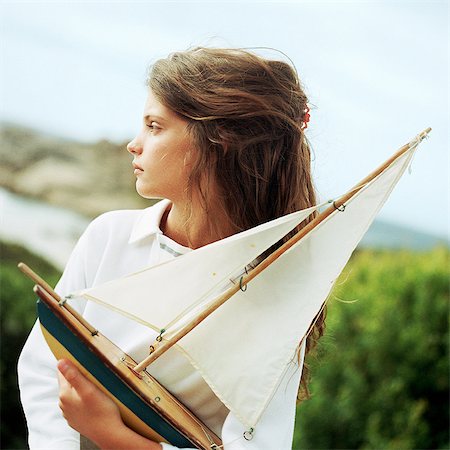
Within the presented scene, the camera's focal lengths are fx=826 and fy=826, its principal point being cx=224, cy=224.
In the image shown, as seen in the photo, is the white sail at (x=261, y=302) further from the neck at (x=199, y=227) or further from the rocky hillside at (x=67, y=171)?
the rocky hillside at (x=67, y=171)

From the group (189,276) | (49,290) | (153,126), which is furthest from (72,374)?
(153,126)

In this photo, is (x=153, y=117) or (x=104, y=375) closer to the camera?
(x=104, y=375)

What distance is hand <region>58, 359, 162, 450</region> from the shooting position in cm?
144

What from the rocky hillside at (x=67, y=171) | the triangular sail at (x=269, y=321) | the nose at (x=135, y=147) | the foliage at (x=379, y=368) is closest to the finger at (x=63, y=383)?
the triangular sail at (x=269, y=321)

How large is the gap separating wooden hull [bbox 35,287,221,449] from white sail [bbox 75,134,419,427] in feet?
0.29

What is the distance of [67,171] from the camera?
17.7ft

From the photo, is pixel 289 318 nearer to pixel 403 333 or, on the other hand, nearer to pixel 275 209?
pixel 275 209

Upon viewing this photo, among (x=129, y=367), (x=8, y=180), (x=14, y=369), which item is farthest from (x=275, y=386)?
(x=8, y=180)

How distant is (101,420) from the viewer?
57.1 inches

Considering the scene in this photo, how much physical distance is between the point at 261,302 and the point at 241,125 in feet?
1.14

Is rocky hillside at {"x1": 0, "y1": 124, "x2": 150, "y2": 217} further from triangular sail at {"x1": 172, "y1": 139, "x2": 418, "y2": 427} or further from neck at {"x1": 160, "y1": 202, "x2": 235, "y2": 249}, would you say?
triangular sail at {"x1": 172, "y1": 139, "x2": 418, "y2": 427}

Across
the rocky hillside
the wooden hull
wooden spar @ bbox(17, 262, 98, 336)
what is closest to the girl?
the wooden hull

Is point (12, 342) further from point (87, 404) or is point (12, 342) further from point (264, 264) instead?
point (264, 264)

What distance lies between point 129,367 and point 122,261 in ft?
1.01
